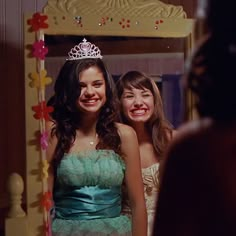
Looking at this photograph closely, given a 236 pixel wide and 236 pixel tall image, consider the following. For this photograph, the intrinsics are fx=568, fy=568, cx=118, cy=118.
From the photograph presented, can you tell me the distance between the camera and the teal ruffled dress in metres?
1.11

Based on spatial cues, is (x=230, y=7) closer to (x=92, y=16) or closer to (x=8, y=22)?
(x=92, y=16)

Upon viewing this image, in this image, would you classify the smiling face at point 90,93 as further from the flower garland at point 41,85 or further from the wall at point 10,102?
the wall at point 10,102

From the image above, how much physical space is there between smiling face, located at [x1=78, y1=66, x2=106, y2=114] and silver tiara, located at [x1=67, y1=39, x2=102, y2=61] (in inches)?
1.2

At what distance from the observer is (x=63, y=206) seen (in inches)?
44.2

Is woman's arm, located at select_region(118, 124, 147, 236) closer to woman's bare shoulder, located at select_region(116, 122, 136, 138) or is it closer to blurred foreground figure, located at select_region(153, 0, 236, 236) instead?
woman's bare shoulder, located at select_region(116, 122, 136, 138)

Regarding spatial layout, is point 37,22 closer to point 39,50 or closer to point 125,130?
point 39,50

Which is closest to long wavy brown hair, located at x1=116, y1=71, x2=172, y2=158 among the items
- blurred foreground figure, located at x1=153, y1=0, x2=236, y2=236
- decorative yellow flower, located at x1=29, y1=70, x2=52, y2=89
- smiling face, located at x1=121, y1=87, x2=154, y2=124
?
smiling face, located at x1=121, y1=87, x2=154, y2=124

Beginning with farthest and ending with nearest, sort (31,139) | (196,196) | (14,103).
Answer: (14,103)
(31,139)
(196,196)

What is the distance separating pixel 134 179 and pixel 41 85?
26cm

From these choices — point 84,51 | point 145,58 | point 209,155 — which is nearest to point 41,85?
point 84,51

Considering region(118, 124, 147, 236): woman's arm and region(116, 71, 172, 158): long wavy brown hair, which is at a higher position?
region(116, 71, 172, 158): long wavy brown hair

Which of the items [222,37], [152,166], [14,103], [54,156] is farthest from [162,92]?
[222,37]

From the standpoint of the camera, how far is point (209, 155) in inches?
14.5

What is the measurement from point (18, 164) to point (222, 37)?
1017 mm
